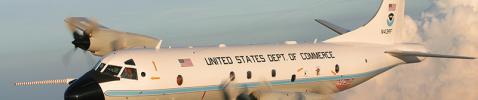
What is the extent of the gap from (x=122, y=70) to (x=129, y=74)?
30cm

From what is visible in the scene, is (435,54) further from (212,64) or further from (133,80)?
(133,80)

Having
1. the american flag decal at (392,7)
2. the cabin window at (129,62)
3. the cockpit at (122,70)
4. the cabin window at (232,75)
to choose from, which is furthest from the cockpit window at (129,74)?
the american flag decal at (392,7)

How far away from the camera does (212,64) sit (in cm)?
2566

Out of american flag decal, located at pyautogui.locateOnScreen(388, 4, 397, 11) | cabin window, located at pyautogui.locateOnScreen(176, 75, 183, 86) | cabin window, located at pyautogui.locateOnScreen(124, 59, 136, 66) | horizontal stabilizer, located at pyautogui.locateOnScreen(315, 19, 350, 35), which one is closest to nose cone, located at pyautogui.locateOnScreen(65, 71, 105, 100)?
cabin window, located at pyautogui.locateOnScreen(124, 59, 136, 66)

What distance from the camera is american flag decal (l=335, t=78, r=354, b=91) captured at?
30703 mm

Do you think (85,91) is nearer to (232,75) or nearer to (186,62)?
(186,62)

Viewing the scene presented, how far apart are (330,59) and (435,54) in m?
5.05

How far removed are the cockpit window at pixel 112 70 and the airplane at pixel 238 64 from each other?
4 cm

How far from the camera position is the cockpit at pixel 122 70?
23.5 metres

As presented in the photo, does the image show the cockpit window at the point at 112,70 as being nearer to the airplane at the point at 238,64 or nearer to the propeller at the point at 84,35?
the airplane at the point at 238,64

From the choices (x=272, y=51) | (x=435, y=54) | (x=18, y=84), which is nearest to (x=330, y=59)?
(x=272, y=51)

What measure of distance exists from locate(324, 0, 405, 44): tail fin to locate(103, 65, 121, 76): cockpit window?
13359 mm

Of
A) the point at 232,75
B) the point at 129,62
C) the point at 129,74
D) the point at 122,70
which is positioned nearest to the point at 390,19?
the point at 232,75

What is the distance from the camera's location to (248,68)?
26891mm
